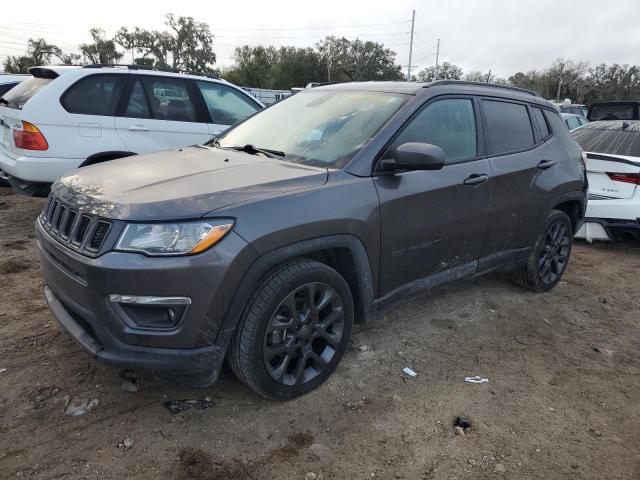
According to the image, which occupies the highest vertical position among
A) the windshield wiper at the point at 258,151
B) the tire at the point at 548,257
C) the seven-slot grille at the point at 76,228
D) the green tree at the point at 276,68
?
the green tree at the point at 276,68

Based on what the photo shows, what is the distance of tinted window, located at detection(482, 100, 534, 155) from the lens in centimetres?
382

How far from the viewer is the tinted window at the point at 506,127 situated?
12.5 ft

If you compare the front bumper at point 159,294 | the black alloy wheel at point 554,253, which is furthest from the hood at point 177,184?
the black alloy wheel at point 554,253

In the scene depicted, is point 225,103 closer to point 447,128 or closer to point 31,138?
point 31,138

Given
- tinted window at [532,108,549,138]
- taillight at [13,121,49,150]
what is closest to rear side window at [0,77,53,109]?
taillight at [13,121,49,150]

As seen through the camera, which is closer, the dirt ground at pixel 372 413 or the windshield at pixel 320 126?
the dirt ground at pixel 372 413

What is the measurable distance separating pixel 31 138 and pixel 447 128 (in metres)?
4.12

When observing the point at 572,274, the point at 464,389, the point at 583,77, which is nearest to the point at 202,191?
the point at 464,389

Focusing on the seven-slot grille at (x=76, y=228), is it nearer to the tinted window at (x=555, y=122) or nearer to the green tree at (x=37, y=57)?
the tinted window at (x=555, y=122)

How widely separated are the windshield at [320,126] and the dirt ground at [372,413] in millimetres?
1383

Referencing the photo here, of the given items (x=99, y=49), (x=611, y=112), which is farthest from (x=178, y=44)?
(x=611, y=112)

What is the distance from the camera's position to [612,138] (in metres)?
6.43

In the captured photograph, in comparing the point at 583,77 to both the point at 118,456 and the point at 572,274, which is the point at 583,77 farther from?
the point at 118,456

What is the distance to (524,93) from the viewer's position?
14.5ft
